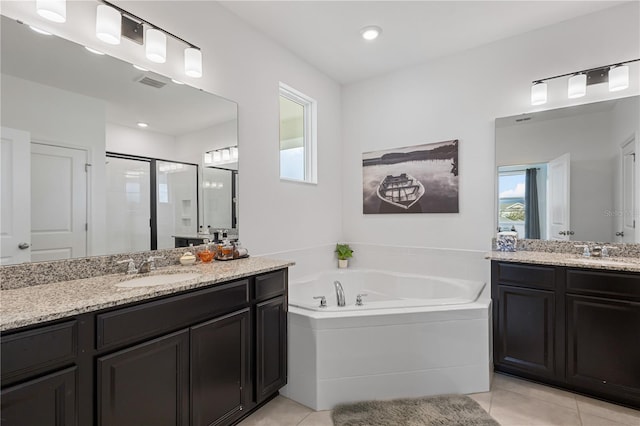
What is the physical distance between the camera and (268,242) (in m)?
2.73

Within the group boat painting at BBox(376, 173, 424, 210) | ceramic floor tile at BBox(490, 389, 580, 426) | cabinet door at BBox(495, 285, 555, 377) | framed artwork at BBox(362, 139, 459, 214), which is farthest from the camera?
Answer: boat painting at BBox(376, 173, 424, 210)

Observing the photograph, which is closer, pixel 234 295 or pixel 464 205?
pixel 234 295

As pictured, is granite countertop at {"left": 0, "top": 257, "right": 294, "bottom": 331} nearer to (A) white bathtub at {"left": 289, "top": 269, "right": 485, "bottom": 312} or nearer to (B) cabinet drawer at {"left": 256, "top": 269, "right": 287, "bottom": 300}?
(B) cabinet drawer at {"left": 256, "top": 269, "right": 287, "bottom": 300}

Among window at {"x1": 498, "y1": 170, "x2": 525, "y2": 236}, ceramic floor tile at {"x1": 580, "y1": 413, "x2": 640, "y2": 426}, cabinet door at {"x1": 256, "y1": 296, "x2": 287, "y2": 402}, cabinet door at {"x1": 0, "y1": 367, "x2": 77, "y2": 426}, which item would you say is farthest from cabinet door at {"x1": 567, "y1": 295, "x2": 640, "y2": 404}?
cabinet door at {"x1": 0, "y1": 367, "x2": 77, "y2": 426}

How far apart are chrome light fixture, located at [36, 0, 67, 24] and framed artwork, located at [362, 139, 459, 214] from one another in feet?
9.02

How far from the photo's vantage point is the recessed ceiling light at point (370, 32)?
8.59 feet

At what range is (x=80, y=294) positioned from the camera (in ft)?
4.23

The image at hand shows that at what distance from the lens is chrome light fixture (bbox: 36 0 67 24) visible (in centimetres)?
145

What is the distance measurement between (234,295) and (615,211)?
2850mm

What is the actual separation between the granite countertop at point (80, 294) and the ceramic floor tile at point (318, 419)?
94 cm

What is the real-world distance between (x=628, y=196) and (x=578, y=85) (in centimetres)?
93

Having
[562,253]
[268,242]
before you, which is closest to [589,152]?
[562,253]

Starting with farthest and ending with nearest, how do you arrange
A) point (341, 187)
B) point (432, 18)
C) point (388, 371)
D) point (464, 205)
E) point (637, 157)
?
1. point (341, 187)
2. point (464, 205)
3. point (432, 18)
4. point (637, 157)
5. point (388, 371)

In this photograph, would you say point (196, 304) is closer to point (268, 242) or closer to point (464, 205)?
point (268, 242)
